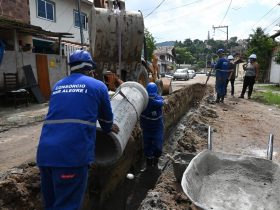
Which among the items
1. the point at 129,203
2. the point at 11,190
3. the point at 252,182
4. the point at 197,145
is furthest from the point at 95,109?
the point at 197,145

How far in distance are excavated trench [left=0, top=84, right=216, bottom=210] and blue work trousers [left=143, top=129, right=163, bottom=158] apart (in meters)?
0.27

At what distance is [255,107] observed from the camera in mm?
12625

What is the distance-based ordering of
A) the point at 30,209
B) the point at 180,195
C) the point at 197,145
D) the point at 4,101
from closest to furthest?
the point at 30,209 → the point at 180,195 → the point at 197,145 → the point at 4,101

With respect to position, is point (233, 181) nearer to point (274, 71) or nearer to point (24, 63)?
point (24, 63)

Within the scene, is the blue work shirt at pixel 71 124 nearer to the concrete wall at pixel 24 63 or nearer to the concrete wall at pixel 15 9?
the concrete wall at pixel 24 63

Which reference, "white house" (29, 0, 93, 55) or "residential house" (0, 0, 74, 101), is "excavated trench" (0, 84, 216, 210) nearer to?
"residential house" (0, 0, 74, 101)

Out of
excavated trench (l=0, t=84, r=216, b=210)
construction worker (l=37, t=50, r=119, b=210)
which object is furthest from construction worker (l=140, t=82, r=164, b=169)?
construction worker (l=37, t=50, r=119, b=210)

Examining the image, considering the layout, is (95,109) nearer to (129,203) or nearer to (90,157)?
(90,157)

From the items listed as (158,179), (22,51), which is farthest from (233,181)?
(22,51)

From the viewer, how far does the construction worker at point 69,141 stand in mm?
3328

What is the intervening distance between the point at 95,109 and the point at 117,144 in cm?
94

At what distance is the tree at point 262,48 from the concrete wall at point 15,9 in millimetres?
20942

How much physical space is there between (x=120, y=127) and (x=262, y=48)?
29317 mm

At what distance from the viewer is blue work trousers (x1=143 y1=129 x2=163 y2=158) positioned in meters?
6.82
